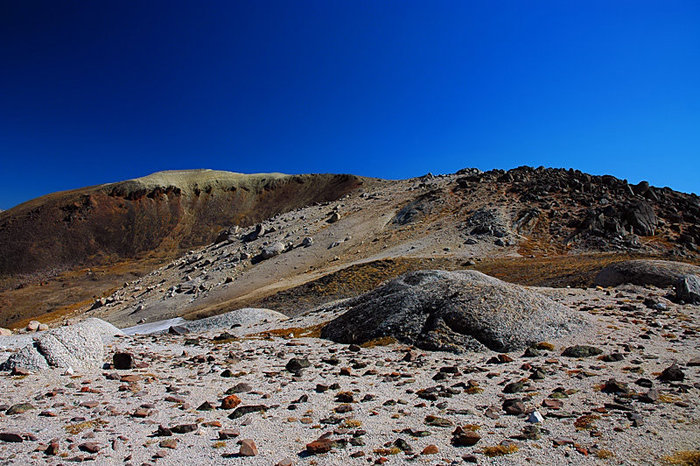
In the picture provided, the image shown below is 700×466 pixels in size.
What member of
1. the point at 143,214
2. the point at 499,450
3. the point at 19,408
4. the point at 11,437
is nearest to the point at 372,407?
the point at 499,450

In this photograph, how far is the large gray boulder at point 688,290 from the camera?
1294cm

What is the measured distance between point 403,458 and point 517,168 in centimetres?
4723

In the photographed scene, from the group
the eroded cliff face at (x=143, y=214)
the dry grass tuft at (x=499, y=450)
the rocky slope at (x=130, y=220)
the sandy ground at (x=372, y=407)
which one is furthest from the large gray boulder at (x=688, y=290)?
the eroded cliff face at (x=143, y=214)

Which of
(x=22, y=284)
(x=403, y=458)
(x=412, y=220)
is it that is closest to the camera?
(x=403, y=458)

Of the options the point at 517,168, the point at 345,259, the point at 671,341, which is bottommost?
the point at 671,341

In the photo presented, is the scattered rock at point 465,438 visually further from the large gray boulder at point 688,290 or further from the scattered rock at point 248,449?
the large gray boulder at point 688,290

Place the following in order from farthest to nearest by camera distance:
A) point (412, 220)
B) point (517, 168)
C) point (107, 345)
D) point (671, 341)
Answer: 1. point (517, 168)
2. point (412, 220)
3. point (107, 345)
4. point (671, 341)

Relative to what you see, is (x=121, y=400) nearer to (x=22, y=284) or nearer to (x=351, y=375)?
(x=351, y=375)

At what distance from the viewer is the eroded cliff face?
82.2 metres

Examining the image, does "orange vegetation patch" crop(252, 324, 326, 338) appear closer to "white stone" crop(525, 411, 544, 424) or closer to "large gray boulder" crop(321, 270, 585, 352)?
"large gray boulder" crop(321, 270, 585, 352)

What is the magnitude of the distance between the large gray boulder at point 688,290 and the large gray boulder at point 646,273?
1.89 meters

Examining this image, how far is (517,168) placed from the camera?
46.2 m

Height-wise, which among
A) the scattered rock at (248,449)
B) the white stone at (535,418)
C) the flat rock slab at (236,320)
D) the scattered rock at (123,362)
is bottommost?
the flat rock slab at (236,320)

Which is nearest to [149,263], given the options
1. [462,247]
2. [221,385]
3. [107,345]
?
[462,247]
